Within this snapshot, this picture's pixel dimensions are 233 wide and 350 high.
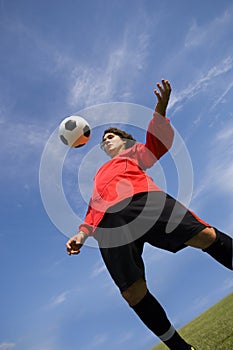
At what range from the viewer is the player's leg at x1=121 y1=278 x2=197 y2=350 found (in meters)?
3.11

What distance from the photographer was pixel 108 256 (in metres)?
3.21

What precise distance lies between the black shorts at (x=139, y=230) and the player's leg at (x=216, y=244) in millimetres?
65

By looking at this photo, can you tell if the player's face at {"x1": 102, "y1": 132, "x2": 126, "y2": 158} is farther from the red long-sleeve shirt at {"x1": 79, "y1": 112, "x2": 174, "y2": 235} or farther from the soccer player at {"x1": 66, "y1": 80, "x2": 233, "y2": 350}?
the soccer player at {"x1": 66, "y1": 80, "x2": 233, "y2": 350}

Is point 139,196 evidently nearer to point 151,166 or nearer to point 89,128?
point 151,166

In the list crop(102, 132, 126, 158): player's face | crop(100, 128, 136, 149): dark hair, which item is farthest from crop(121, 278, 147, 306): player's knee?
crop(100, 128, 136, 149): dark hair

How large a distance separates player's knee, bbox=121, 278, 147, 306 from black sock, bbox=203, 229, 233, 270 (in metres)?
0.69

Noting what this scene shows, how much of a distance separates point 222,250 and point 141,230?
763mm

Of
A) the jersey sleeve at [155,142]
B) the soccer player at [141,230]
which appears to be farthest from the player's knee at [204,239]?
the jersey sleeve at [155,142]

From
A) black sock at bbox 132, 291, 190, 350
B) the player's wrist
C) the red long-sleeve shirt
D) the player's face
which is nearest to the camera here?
black sock at bbox 132, 291, 190, 350

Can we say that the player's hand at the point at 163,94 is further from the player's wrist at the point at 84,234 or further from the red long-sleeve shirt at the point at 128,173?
the player's wrist at the point at 84,234

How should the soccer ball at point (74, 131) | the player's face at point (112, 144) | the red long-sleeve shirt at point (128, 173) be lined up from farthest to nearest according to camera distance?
the soccer ball at point (74, 131) → the player's face at point (112, 144) → the red long-sleeve shirt at point (128, 173)

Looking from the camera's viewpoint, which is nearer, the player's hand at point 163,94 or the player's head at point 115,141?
the player's hand at point 163,94

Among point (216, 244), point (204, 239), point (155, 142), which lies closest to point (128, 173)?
point (155, 142)

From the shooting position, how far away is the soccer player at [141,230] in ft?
10.2
